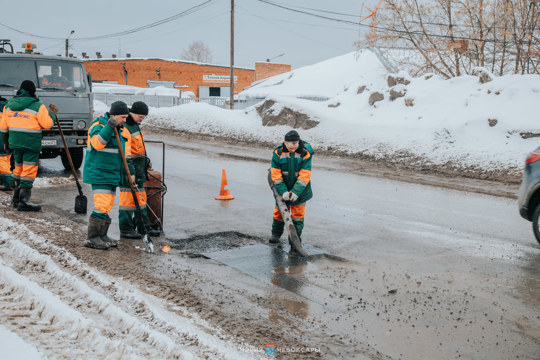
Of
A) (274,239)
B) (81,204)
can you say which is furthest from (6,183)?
(274,239)

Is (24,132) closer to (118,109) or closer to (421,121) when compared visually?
(118,109)

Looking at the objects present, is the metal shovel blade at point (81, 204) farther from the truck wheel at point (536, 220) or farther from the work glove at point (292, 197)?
Result: the truck wheel at point (536, 220)

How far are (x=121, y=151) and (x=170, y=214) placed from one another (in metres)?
2.45

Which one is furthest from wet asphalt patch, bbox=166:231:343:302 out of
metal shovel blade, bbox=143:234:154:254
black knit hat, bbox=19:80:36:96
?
black knit hat, bbox=19:80:36:96

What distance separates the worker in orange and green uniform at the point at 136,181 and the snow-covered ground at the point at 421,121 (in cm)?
1014

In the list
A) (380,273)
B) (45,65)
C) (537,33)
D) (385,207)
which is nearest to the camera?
(380,273)

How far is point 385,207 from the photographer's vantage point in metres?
9.89

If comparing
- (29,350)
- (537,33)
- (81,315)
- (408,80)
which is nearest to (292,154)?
(81,315)

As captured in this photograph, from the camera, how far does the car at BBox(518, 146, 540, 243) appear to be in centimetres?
714

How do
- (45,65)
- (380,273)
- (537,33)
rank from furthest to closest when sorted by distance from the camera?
1. (537,33)
2. (45,65)
3. (380,273)

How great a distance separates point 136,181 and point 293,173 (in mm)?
2077

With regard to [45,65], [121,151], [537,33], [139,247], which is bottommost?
[139,247]

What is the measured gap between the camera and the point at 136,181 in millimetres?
7340

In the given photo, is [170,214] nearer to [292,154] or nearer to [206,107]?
[292,154]
